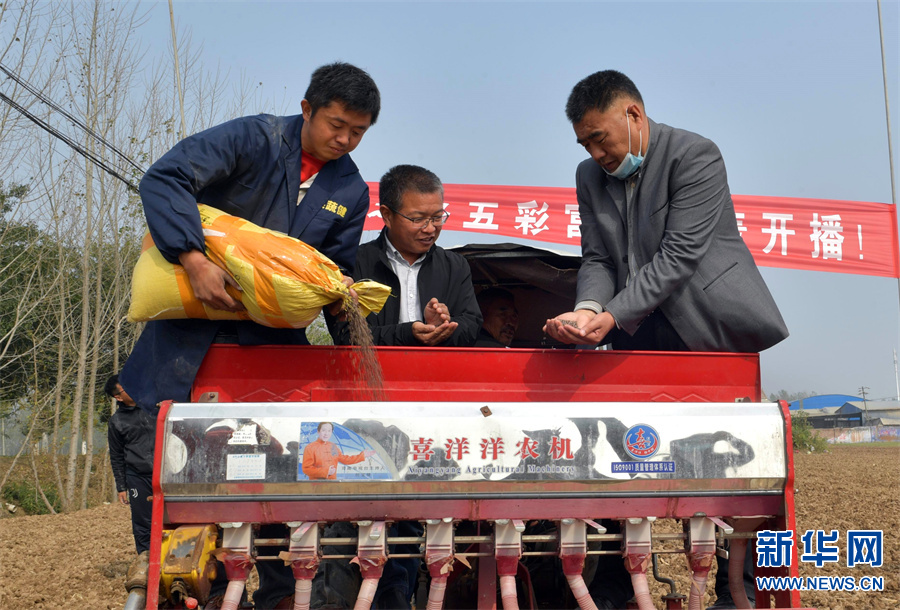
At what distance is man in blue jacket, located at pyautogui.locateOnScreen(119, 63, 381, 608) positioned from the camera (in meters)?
2.38

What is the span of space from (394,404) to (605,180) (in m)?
1.51

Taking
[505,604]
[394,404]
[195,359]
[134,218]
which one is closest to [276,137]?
[195,359]

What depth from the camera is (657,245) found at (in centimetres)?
290

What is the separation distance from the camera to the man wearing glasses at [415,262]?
11.0 ft

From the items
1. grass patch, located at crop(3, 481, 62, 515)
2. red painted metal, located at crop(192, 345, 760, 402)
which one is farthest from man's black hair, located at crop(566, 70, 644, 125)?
grass patch, located at crop(3, 481, 62, 515)

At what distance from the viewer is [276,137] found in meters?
2.79

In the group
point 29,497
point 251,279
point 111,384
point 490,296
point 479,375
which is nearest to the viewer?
point 251,279

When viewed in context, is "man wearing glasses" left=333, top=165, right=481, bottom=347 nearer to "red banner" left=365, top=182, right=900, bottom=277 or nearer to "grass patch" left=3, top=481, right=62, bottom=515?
"red banner" left=365, top=182, right=900, bottom=277

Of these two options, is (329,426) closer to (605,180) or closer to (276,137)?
(276,137)

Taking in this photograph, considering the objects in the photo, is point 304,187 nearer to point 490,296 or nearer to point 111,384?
point 490,296

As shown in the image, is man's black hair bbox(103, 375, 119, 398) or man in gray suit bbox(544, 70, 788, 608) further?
man's black hair bbox(103, 375, 119, 398)

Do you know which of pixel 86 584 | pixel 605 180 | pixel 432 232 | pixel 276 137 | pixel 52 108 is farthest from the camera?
pixel 52 108

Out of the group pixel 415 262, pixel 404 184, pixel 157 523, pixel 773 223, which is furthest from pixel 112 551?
pixel 773 223

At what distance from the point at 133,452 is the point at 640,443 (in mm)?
5784
